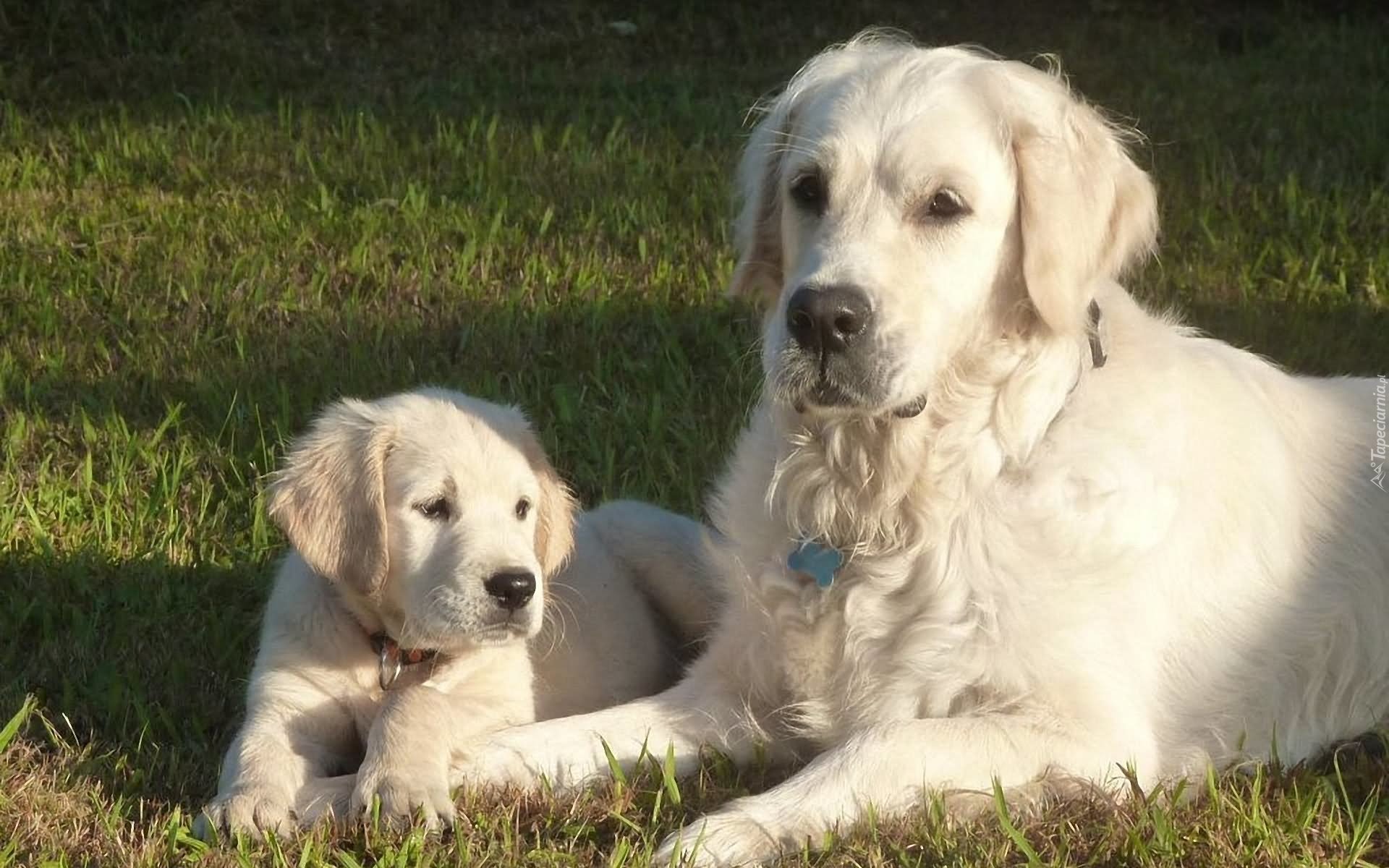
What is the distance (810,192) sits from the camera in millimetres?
3684

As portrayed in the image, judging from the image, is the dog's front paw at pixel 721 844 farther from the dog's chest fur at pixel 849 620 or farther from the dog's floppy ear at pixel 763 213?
the dog's floppy ear at pixel 763 213

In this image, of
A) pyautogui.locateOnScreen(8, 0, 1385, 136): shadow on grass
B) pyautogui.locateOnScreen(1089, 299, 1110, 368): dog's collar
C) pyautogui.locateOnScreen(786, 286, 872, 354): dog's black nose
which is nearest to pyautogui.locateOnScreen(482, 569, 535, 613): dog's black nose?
pyautogui.locateOnScreen(786, 286, 872, 354): dog's black nose

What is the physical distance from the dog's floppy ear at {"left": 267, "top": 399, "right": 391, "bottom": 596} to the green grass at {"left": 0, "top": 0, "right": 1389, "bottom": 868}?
51cm

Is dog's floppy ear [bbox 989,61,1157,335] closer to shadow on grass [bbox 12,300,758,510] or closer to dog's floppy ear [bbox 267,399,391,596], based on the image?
dog's floppy ear [bbox 267,399,391,596]

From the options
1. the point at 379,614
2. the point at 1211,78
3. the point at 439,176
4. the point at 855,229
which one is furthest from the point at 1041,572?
the point at 1211,78

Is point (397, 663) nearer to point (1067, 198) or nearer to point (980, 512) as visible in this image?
point (980, 512)

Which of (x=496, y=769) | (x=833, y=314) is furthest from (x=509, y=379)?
(x=833, y=314)

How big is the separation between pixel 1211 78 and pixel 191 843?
7.95 meters

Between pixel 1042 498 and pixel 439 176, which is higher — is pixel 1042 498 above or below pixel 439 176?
above

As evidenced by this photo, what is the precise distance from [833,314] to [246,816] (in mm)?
1427

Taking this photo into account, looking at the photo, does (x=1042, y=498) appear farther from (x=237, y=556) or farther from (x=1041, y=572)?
(x=237, y=556)

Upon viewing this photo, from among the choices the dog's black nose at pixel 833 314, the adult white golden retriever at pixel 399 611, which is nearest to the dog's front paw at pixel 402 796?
the adult white golden retriever at pixel 399 611

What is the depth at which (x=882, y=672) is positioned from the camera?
371 cm

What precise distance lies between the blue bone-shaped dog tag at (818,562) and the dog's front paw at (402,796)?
2.93ft
